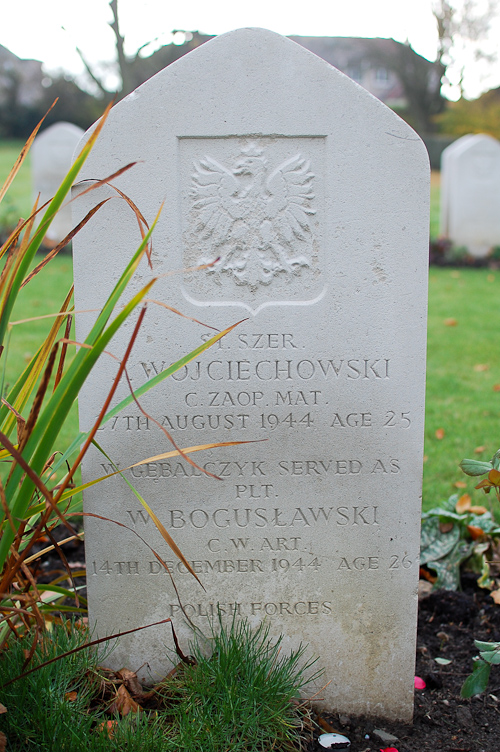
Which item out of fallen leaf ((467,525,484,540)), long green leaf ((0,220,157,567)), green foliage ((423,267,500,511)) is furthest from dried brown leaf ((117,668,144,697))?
green foliage ((423,267,500,511))

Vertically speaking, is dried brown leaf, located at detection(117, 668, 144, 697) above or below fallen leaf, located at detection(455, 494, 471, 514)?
below

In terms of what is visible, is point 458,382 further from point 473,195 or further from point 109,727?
point 473,195

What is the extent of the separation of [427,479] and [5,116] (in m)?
29.1

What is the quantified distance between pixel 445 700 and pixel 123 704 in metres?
1.13

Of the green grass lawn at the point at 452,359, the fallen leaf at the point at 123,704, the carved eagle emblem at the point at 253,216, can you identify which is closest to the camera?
the fallen leaf at the point at 123,704

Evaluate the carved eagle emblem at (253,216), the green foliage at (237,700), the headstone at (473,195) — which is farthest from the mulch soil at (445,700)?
the headstone at (473,195)

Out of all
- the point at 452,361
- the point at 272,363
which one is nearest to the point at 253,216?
the point at 272,363

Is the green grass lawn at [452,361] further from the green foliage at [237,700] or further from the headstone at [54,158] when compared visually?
the green foliage at [237,700]

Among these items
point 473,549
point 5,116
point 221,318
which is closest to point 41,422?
point 221,318

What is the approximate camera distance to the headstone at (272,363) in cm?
197

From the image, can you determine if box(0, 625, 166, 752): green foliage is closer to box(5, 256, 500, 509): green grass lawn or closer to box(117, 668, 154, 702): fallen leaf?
box(117, 668, 154, 702): fallen leaf

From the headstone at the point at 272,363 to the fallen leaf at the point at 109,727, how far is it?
1.25 feet

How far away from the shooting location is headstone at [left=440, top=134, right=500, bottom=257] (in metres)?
10.4

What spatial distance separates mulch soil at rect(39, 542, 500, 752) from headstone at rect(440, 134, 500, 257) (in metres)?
9.12
